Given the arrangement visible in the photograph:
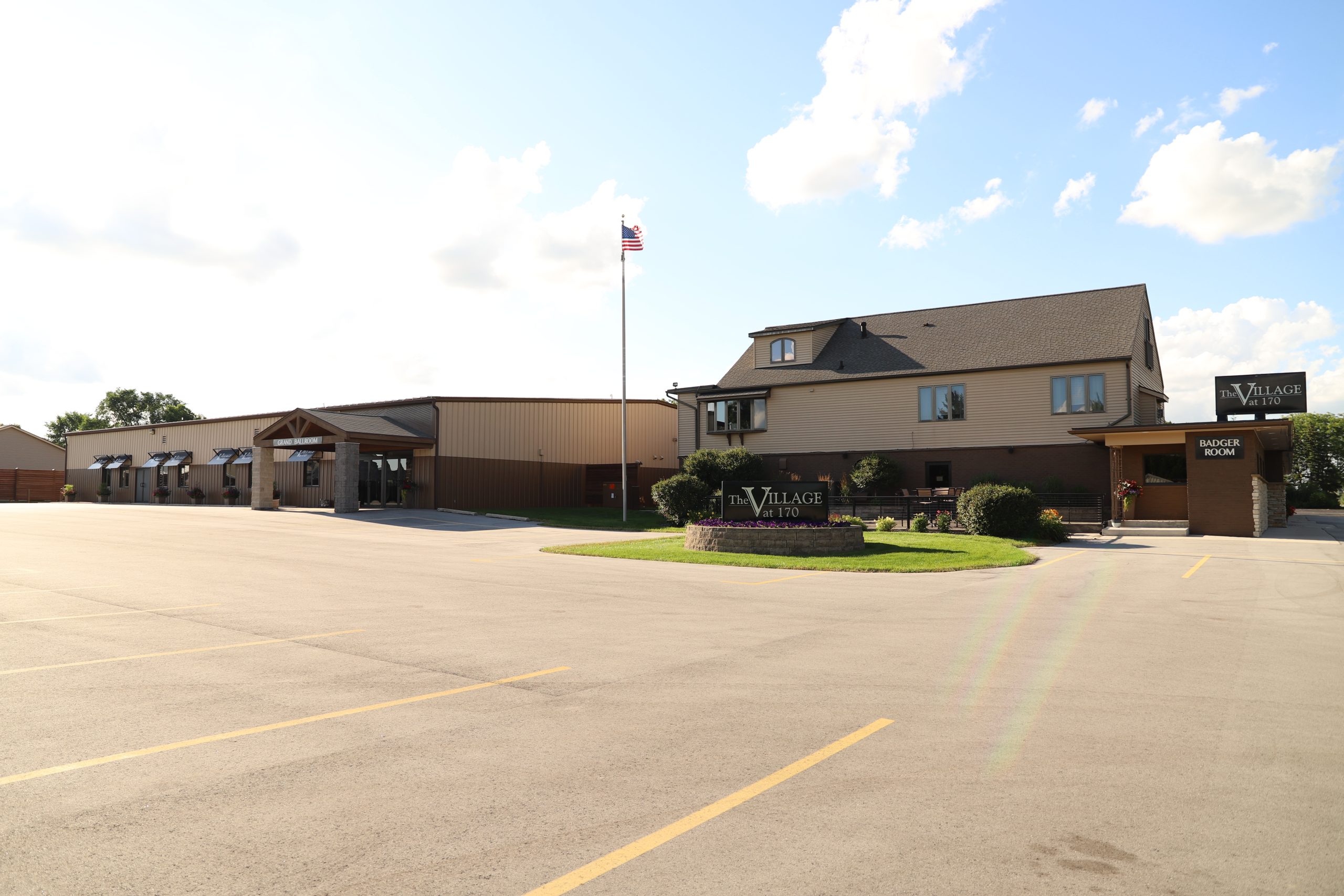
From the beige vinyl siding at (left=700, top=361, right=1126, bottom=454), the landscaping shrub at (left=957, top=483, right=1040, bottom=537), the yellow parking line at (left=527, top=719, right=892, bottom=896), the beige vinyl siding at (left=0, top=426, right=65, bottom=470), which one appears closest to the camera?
the yellow parking line at (left=527, top=719, right=892, bottom=896)

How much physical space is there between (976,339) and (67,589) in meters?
32.4

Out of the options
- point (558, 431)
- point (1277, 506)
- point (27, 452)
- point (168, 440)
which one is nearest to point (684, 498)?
point (558, 431)

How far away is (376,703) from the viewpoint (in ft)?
20.2

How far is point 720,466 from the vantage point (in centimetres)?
3556

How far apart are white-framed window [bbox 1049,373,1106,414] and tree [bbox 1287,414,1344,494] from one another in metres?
56.3

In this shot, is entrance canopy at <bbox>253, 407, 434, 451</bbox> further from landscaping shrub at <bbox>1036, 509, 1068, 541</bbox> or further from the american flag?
landscaping shrub at <bbox>1036, 509, 1068, 541</bbox>

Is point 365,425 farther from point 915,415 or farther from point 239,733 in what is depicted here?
point 239,733

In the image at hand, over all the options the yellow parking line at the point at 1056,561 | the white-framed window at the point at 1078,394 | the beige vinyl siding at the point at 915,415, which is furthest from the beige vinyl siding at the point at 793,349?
the yellow parking line at the point at 1056,561

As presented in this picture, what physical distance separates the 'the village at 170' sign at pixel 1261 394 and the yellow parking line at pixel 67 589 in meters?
37.4

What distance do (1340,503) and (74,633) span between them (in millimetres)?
82372

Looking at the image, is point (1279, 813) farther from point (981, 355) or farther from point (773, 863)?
point (981, 355)

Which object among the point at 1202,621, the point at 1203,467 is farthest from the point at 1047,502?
the point at 1202,621

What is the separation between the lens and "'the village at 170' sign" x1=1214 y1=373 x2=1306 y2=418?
1293 inches

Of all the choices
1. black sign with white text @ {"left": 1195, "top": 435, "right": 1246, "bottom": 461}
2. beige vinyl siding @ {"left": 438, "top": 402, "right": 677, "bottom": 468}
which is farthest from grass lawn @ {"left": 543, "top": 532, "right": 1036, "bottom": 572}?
beige vinyl siding @ {"left": 438, "top": 402, "right": 677, "bottom": 468}
